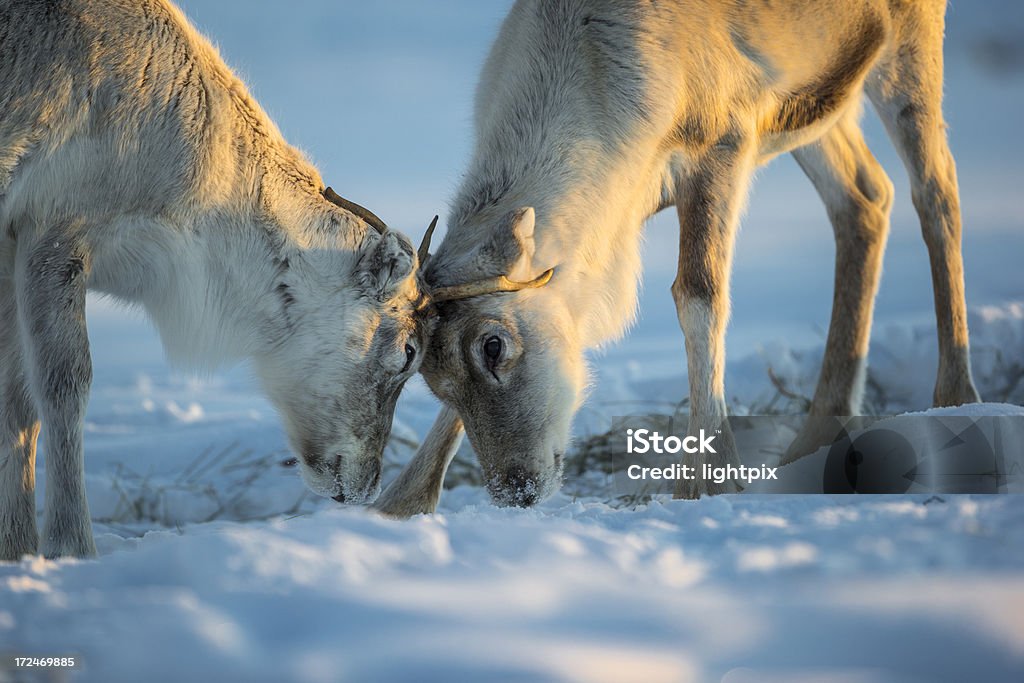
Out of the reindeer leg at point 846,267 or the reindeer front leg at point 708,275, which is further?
the reindeer leg at point 846,267

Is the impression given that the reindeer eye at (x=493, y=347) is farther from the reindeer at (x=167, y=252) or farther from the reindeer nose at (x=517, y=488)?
the reindeer nose at (x=517, y=488)

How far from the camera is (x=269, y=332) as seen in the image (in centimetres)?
423

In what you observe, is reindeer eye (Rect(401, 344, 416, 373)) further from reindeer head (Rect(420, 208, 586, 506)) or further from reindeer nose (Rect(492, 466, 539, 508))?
reindeer nose (Rect(492, 466, 539, 508))

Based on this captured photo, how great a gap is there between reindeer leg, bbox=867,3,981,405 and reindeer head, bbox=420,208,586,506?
8.80ft

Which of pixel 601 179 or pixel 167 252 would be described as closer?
pixel 167 252

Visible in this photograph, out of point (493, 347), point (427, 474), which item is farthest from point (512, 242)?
point (427, 474)

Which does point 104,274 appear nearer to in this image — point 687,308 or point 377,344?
point 377,344

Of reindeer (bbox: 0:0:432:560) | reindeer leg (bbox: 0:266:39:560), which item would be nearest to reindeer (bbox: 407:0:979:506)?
reindeer (bbox: 0:0:432:560)

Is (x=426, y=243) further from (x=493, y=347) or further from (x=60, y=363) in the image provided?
(x=60, y=363)

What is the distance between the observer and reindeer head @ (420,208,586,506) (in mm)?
4422

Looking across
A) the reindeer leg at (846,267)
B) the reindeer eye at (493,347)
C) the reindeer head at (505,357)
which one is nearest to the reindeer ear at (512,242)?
the reindeer head at (505,357)

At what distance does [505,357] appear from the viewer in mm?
4441

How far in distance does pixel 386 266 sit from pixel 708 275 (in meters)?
1.70

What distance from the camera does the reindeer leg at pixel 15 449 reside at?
411 cm
